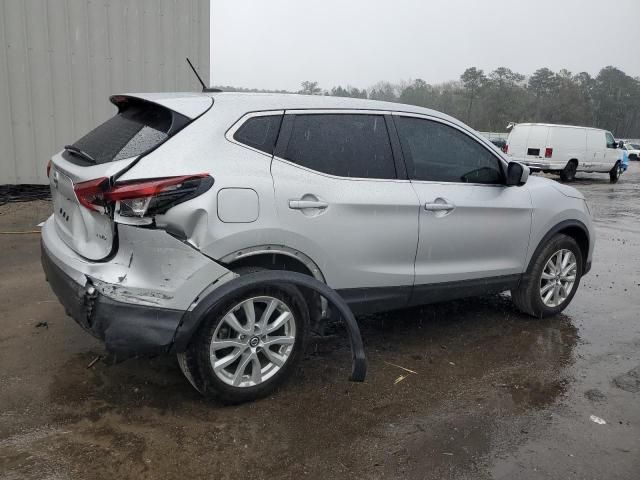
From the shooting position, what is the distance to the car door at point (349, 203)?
10.3 feet

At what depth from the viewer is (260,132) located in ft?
10.3

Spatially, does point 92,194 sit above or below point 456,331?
above

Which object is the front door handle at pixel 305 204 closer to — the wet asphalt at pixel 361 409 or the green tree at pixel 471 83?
the wet asphalt at pixel 361 409

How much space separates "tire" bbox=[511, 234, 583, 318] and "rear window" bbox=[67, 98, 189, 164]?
313cm

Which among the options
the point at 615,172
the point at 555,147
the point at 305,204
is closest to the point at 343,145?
the point at 305,204

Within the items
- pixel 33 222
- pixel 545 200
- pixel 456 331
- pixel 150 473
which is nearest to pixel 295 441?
pixel 150 473

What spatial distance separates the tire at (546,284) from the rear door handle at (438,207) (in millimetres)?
1215

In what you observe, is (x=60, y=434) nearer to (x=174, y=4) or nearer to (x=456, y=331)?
(x=456, y=331)

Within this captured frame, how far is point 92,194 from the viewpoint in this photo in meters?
2.84

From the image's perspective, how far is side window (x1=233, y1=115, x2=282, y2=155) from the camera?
3.07m

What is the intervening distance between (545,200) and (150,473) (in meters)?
3.57

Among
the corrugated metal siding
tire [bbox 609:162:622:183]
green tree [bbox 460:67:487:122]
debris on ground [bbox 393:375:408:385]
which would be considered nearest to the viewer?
debris on ground [bbox 393:375:408:385]

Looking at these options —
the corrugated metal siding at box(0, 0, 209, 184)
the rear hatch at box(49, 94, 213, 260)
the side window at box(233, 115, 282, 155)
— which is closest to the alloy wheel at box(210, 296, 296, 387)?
the rear hatch at box(49, 94, 213, 260)

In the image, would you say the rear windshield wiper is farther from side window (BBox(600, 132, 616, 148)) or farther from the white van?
side window (BBox(600, 132, 616, 148))
